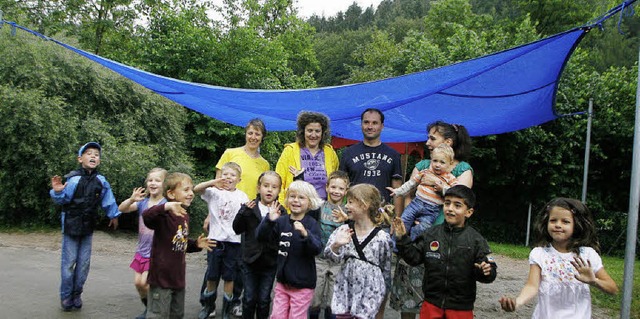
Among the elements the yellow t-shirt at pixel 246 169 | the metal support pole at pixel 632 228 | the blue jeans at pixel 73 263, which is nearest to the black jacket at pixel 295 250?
the yellow t-shirt at pixel 246 169

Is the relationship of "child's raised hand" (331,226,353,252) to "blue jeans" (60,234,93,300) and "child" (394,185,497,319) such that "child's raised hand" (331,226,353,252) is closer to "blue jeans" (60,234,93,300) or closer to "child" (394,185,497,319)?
"child" (394,185,497,319)

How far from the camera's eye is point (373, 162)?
3.54 metres

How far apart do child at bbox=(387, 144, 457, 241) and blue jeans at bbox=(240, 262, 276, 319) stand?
986 mm

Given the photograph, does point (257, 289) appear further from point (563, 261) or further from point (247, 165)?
point (563, 261)

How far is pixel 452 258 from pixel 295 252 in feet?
3.11

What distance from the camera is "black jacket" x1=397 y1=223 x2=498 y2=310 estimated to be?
2.62m

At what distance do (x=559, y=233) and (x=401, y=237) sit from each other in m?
0.76

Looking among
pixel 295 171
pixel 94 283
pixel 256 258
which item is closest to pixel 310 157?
pixel 295 171

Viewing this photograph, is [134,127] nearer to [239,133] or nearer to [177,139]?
[177,139]

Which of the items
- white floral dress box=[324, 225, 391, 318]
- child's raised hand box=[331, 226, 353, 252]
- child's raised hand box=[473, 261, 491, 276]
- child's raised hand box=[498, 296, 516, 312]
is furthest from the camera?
white floral dress box=[324, 225, 391, 318]

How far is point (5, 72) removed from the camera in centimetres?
773

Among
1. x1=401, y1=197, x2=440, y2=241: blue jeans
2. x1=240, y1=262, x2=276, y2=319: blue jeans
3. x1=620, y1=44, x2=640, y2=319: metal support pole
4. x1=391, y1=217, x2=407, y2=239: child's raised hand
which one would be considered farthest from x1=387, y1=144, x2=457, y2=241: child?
x1=620, y1=44, x2=640, y2=319: metal support pole

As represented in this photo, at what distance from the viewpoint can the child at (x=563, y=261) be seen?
7.73 ft

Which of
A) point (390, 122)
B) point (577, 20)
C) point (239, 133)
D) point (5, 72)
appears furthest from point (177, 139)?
point (577, 20)
